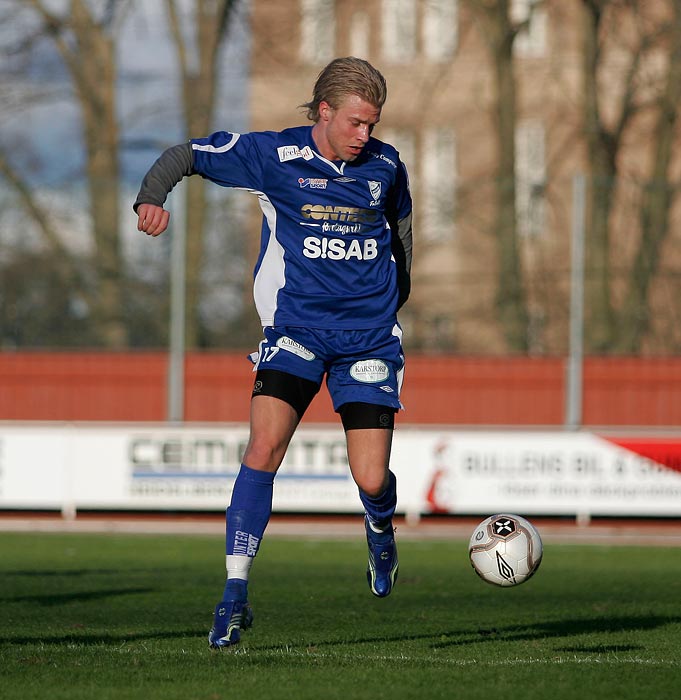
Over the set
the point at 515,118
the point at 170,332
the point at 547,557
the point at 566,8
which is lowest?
the point at 547,557

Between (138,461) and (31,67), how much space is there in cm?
1067

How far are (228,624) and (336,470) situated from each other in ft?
38.0

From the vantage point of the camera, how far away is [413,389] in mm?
22031

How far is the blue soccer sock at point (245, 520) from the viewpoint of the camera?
18.9ft

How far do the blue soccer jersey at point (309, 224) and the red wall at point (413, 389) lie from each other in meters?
15.1

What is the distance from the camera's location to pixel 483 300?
22.5 metres

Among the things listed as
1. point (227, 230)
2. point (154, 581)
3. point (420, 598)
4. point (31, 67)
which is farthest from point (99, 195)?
point (420, 598)

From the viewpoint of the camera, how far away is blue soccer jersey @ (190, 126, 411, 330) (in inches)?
237

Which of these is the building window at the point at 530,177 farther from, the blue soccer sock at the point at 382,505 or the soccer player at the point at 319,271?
the soccer player at the point at 319,271

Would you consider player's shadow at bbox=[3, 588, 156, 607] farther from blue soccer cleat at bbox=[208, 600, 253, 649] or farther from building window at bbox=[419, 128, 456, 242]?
building window at bbox=[419, 128, 456, 242]

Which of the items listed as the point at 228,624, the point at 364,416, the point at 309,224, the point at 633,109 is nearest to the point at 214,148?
the point at 309,224

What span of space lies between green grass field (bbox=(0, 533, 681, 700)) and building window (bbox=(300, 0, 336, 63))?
46.5 feet

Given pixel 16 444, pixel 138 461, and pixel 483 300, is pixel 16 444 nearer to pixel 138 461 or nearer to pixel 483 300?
pixel 138 461

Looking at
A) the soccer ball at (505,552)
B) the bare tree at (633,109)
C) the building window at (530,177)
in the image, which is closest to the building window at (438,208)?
the building window at (530,177)
